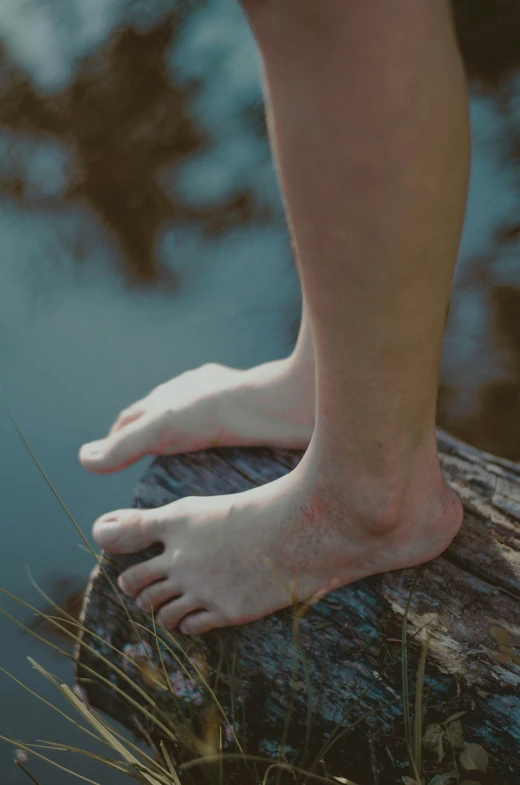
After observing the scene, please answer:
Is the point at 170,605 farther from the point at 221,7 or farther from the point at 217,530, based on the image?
the point at 221,7

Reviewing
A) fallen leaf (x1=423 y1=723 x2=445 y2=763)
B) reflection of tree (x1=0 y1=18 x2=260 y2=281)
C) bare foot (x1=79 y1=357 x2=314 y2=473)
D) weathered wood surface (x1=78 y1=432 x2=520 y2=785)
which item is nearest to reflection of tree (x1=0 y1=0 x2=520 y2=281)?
reflection of tree (x1=0 y1=18 x2=260 y2=281)

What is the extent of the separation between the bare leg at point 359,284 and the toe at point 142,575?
55mm

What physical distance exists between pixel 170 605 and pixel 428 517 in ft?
1.37

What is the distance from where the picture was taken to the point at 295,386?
1322 millimetres

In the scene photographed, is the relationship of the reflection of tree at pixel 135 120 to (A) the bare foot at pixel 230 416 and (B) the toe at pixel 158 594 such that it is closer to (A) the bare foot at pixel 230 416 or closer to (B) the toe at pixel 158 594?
(A) the bare foot at pixel 230 416

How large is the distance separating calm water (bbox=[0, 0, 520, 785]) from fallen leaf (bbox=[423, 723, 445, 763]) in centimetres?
67

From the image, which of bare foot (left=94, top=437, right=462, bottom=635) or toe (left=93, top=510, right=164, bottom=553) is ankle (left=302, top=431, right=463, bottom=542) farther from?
toe (left=93, top=510, right=164, bottom=553)

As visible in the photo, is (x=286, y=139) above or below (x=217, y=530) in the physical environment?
above

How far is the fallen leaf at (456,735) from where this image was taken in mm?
1008

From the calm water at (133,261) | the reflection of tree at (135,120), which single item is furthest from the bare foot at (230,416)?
the reflection of tree at (135,120)

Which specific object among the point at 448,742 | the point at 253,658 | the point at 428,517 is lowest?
the point at 448,742

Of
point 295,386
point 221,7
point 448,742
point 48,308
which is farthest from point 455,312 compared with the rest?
point 221,7

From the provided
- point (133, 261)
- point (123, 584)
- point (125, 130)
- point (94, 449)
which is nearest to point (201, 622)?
point (123, 584)

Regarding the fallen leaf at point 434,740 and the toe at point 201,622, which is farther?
the toe at point 201,622
